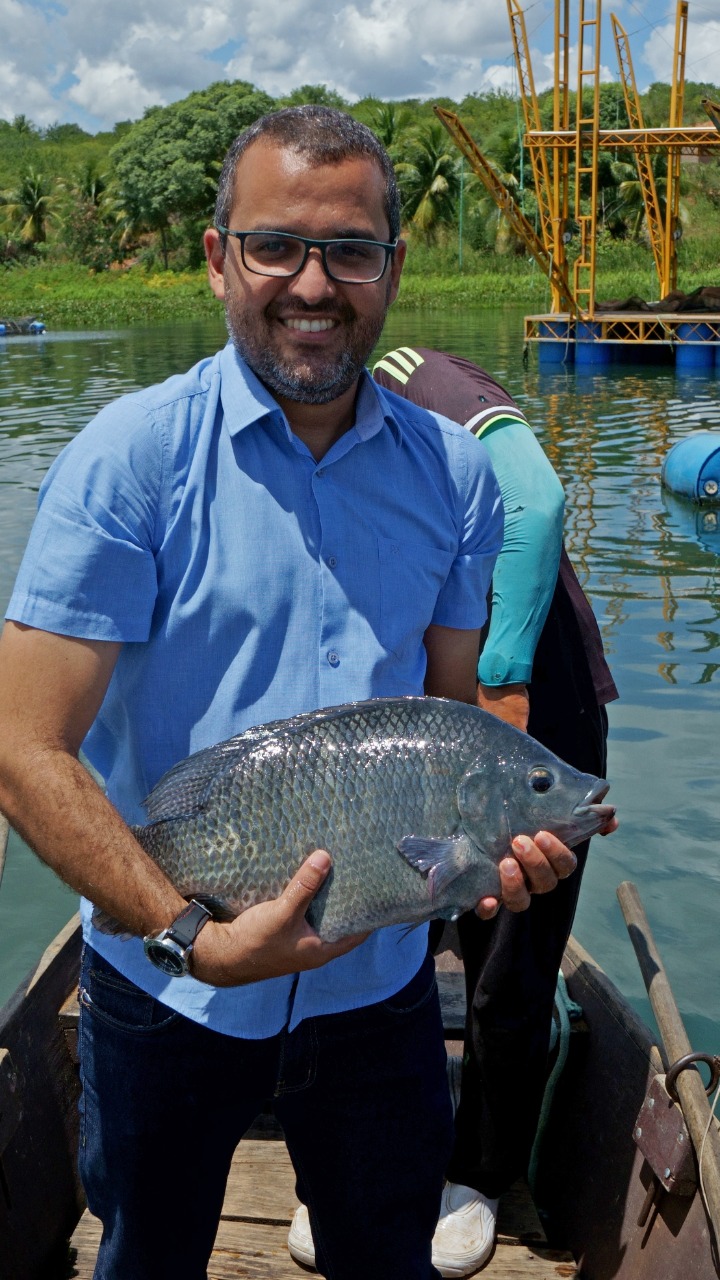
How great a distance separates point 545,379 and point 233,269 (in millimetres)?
26623

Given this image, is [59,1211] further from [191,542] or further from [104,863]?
[191,542]

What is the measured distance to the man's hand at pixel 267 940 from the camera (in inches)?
77.2

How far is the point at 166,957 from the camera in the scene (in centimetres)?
198

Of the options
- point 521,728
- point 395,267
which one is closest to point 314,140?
point 395,267

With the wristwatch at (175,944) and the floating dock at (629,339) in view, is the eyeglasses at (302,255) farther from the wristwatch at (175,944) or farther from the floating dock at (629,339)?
the floating dock at (629,339)

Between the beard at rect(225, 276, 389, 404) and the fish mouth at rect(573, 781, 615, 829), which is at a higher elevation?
the beard at rect(225, 276, 389, 404)

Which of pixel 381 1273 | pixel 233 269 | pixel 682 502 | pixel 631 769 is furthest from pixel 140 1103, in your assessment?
pixel 682 502

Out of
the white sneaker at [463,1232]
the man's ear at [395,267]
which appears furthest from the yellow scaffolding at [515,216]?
the man's ear at [395,267]

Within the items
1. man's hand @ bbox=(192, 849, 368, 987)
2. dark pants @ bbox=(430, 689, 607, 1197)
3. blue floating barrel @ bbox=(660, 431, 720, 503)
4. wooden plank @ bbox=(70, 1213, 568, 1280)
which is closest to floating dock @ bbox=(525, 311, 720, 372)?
blue floating barrel @ bbox=(660, 431, 720, 503)

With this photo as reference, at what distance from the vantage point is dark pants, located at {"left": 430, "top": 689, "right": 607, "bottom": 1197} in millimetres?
3342

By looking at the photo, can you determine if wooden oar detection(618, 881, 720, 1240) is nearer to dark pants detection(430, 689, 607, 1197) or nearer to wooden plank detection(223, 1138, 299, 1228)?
dark pants detection(430, 689, 607, 1197)

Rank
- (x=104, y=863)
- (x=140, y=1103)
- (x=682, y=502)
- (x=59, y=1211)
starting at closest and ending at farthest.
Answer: (x=104, y=863)
(x=140, y=1103)
(x=59, y=1211)
(x=682, y=502)

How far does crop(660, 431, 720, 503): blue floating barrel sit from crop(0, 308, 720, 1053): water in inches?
10.2

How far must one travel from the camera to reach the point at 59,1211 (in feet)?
11.6
